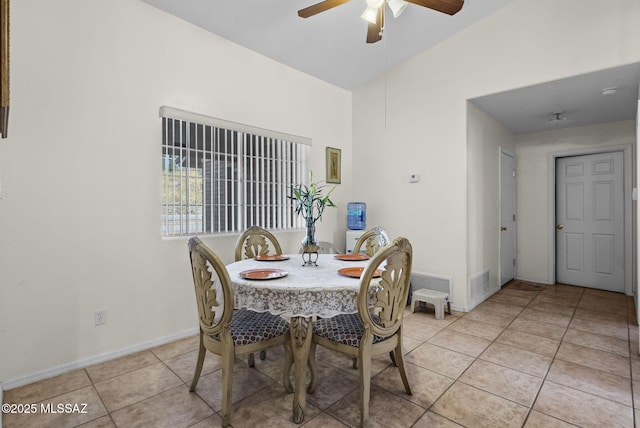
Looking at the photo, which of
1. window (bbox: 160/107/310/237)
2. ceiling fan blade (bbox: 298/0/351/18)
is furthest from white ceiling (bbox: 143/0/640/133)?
window (bbox: 160/107/310/237)

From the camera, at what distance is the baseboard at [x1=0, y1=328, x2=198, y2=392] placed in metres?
2.16

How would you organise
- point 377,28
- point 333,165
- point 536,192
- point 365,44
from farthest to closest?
1. point 536,192
2. point 333,165
3. point 365,44
4. point 377,28

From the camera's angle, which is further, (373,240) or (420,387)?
(373,240)

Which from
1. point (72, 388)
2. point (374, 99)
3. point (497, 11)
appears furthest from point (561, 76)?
point (72, 388)

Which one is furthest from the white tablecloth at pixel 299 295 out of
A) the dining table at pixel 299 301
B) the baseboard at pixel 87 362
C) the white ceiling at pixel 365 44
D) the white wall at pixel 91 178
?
the white ceiling at pixel 365 44

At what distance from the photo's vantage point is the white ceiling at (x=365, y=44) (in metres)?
2.90

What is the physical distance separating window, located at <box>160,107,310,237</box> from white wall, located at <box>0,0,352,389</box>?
136 millimetres

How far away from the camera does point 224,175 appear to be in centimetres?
327

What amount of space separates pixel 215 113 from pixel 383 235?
1.95m

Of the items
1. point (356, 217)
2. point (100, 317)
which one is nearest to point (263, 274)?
point (100, 317)

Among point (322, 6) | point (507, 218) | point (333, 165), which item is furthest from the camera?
point (507, 218)

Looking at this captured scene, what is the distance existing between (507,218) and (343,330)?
3956 mm

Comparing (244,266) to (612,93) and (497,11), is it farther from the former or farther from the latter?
(612,93)

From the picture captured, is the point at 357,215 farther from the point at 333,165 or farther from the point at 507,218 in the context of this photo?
the point at 507,218
